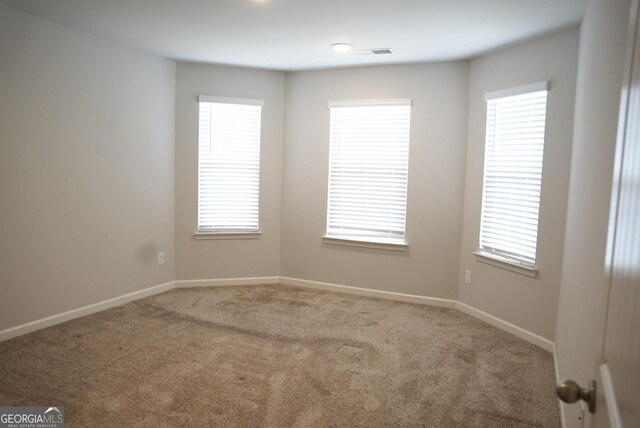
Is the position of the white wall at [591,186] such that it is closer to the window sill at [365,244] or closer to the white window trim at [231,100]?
the window sill at [365,244]

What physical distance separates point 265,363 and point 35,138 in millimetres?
2552

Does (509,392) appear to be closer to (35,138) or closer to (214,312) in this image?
(214,312)

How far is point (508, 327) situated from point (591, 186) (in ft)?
7.13

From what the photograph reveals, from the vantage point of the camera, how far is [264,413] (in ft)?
8.61

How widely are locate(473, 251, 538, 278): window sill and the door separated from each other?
3.08m

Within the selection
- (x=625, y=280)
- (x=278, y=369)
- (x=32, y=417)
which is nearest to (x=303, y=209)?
(x=278, y=369)

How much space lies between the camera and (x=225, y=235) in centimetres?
529

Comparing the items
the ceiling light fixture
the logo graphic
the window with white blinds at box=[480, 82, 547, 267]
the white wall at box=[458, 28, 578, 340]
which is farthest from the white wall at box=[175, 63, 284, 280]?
the logo graphic

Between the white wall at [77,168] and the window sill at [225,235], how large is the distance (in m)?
0.34

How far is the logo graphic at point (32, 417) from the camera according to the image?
97.2 inches

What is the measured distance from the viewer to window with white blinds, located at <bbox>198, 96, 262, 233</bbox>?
5129 mm

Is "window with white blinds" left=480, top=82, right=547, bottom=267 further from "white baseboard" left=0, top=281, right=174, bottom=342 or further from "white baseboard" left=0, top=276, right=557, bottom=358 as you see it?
"white baseboard" left=0, top=281, right=174, bottom=342

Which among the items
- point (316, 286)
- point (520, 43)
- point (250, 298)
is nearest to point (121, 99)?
point (250, 298)

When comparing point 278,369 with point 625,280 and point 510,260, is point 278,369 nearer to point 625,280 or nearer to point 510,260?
point 510,260
